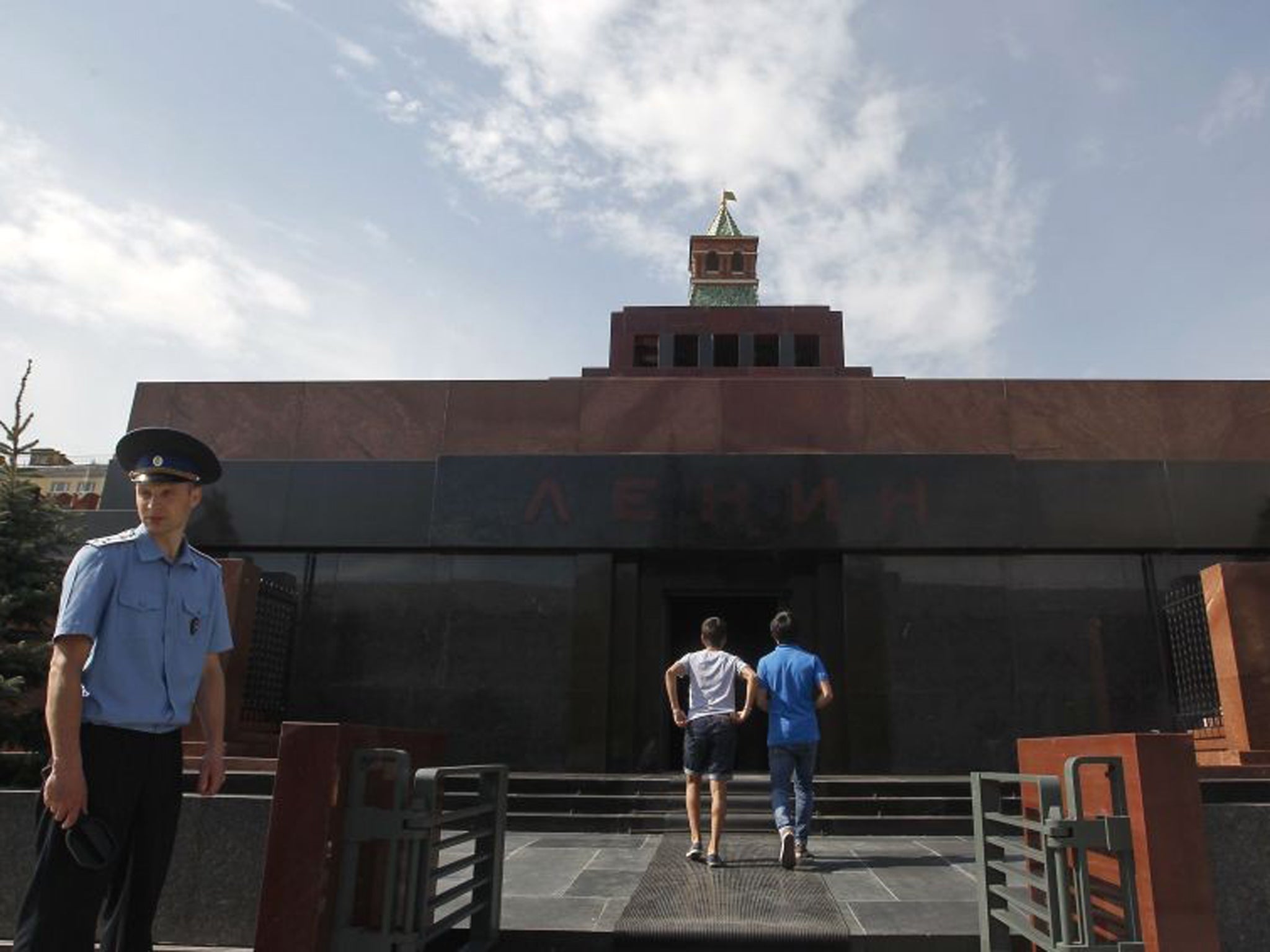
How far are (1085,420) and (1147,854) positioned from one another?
32.8ft

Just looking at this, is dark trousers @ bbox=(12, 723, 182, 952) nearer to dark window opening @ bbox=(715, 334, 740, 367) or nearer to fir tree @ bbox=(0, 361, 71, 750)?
fir tree @ bbox=(0, 361, 71, 750)

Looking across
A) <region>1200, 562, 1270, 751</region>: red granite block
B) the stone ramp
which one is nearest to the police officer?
the stone ramp

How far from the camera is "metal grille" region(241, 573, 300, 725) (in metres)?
10.4

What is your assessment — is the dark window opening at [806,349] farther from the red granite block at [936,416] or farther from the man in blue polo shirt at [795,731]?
the man in blue polo shirt at [795,731]

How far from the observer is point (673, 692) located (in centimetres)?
686

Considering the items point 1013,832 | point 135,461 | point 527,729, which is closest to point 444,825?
point 135,461

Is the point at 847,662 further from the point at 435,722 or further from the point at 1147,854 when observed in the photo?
the point at 1147,854

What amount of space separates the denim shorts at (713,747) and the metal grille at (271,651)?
6.12 meters

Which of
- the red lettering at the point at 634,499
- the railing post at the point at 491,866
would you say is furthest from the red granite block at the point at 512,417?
the railing post at the point at 491,866

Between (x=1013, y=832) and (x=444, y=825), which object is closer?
(x=444, y=825)

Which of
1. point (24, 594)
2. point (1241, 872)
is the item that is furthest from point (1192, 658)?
point (24, 594)

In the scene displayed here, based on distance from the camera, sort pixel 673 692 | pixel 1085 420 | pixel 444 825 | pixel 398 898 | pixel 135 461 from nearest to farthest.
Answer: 1. pixel 135 461
2. pixel 398 898
3. pixel 444 825
4. pixel 673 692
5. pixel 1085 420

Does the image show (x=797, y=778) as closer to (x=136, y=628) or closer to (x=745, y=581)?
(x=136, y=628)

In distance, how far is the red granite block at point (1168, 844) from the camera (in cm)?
330
